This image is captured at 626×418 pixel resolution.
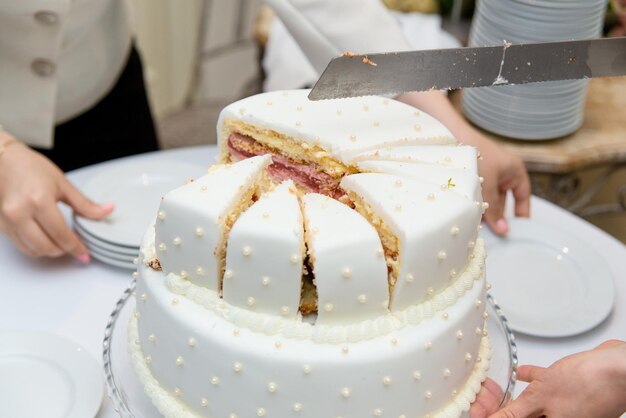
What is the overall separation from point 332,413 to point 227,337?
0.70ft

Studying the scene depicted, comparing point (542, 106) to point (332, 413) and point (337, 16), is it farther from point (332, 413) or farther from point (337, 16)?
point (332, 413)

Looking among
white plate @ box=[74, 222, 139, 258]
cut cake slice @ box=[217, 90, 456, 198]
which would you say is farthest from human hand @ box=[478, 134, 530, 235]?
white plate @ box=[74, 222, 139, 258]

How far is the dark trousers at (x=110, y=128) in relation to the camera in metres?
2.38

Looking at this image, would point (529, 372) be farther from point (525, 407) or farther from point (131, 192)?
point (131, 192)

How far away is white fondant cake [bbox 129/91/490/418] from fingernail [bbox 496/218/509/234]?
0.66 m

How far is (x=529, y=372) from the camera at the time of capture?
→ 4.44 feet

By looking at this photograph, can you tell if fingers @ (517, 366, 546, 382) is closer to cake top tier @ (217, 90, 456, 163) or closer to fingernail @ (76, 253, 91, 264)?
cake top tier @ (217, 90, 456, 163)

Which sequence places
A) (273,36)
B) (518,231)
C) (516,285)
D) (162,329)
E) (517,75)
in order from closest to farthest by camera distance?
(162,329) < (517,75) < (516,285) < (518,231) < (273,36)

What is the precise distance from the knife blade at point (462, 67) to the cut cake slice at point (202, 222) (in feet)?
0.74

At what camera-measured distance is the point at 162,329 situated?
1238 mm

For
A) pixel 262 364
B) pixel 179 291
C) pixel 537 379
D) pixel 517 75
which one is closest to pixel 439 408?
pixel 537 379

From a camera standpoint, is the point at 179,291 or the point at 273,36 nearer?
the point at 179,291

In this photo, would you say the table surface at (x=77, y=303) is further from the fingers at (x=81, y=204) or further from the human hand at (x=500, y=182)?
the human hand at (x=500, y=182)

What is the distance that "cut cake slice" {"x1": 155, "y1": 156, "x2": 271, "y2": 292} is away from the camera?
1.16m
